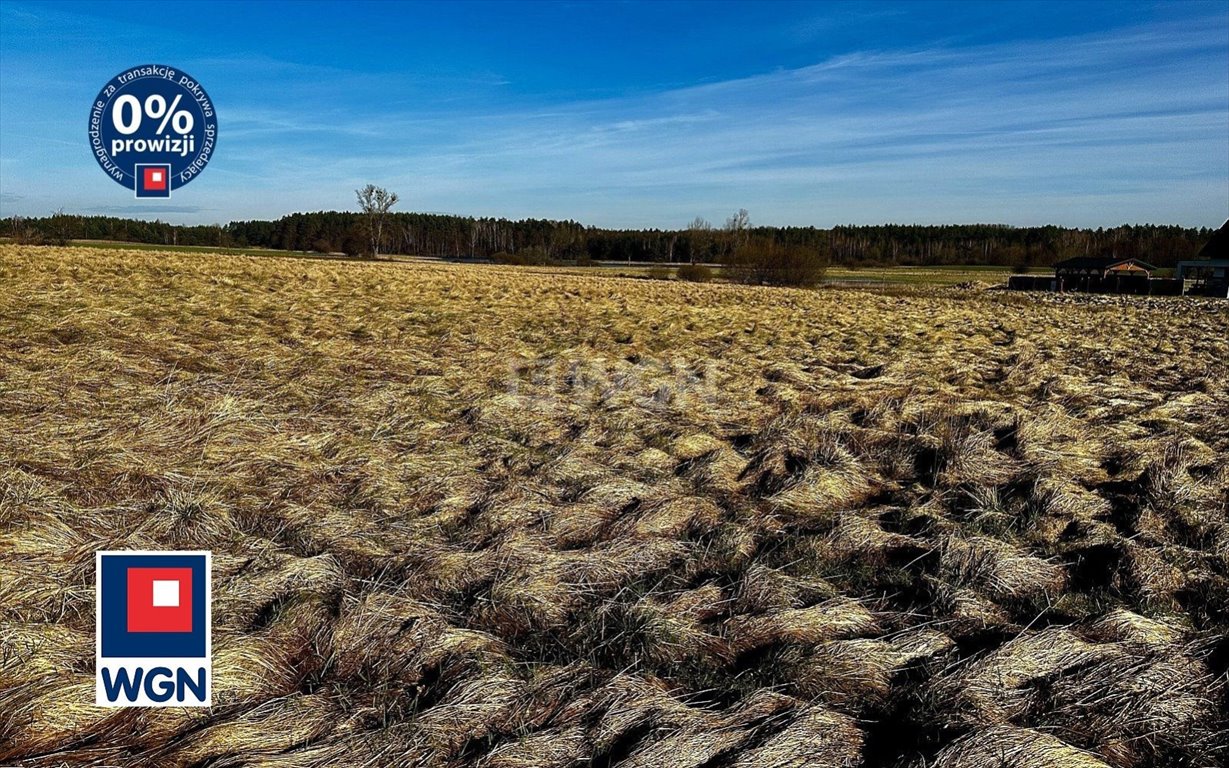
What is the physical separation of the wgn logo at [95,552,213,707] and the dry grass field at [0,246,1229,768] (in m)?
0.10

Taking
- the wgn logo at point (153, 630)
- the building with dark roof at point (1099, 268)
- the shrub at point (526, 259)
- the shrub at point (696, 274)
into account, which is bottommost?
the wgn logo at point (153, 630)

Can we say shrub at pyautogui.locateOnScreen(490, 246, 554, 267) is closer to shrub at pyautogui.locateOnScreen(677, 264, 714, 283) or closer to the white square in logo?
shrub at pyautogui.locateOnScreen(677, 264, 714, 283)

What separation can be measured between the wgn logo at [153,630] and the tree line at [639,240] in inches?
3079

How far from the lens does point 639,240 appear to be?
4734 inches

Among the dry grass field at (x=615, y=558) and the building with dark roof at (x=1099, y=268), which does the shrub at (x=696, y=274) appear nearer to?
the building with dark roof at (x=1099, y=268)

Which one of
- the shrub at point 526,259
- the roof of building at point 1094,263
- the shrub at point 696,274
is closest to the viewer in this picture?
the shrub at point 696,274

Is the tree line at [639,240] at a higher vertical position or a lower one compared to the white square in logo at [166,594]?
higher

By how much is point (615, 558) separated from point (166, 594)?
9.07 feet

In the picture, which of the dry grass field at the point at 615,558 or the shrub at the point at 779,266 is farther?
the shrub at the point at 779,266

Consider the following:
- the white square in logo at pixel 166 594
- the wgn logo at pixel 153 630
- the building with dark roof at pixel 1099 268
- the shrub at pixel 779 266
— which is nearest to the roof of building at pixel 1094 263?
the building with dark roof at pixel 1099 268

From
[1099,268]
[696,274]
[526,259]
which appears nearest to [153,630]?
[696,274]

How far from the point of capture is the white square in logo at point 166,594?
4.06 meters

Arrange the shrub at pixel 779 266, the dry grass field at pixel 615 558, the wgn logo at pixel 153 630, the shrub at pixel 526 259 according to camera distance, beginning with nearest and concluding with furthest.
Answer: the dry grass field at pixel 615 558
the wgn logo at pixel 153 630
the shrub at pixel 779 266
the shrub at pixel 526 259

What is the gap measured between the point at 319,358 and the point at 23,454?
518cm
